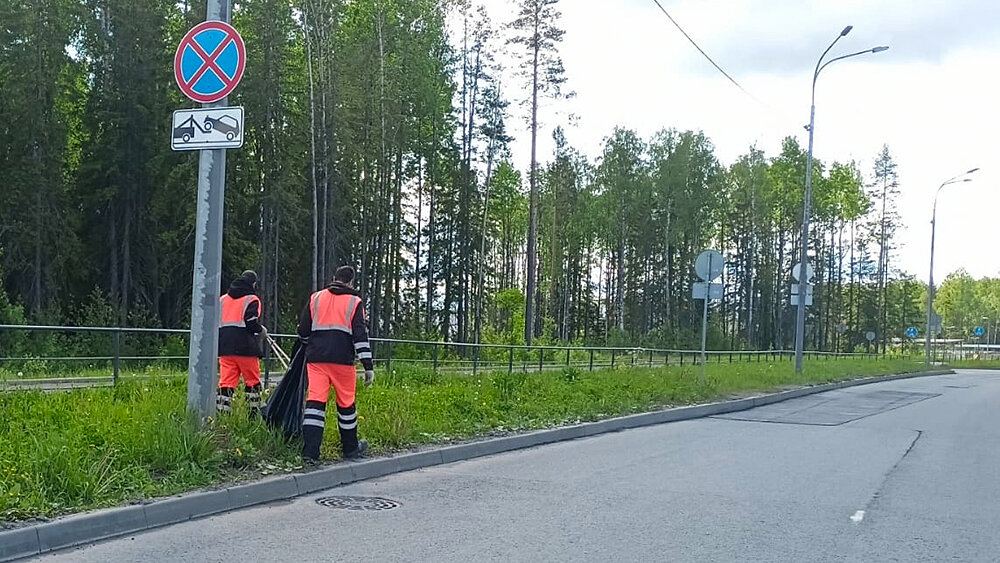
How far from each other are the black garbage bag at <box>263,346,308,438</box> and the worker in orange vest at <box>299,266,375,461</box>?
0.15 m

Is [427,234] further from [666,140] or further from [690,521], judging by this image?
[690,521]

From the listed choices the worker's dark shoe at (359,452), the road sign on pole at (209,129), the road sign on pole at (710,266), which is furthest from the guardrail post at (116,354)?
the road sign on pole at (710,266)

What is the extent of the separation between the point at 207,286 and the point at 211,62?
1.97 meters

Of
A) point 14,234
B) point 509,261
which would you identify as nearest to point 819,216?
point 509,261

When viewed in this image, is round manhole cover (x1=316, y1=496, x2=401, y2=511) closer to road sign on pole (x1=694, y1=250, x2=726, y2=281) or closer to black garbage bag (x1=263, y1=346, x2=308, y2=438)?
black garbage bag (x1=263, y1=346, x2=308, y2=438)

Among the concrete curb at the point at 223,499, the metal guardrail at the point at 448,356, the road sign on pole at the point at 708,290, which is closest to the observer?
the concrete curb at the point at 223,499

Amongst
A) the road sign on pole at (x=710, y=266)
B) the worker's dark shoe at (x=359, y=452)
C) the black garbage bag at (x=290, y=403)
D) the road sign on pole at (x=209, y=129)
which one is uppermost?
the road sign on pole at (x=209, y=129)

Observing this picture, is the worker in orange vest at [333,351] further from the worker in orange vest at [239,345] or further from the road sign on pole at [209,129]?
the road sign on pole at [209,129]

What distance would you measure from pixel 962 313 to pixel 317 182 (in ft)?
393

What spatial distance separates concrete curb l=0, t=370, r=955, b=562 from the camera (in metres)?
5.39

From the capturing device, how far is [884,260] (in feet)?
246

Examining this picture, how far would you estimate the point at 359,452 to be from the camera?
8680 millimetres

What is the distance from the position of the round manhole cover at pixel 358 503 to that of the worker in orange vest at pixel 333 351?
0.77 metres

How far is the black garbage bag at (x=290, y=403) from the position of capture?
26.8ft
